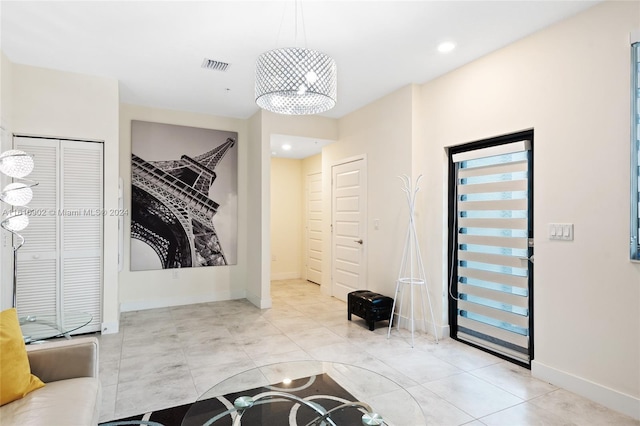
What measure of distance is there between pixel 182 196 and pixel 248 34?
2.84 m

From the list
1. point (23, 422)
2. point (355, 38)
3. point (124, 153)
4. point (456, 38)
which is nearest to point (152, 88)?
point (124, 153)

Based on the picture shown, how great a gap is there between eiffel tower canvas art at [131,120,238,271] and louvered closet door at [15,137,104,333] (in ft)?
3.13

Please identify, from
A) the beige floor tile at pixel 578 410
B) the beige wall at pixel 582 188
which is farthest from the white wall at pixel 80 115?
the beige floor tile at pixel 578 410

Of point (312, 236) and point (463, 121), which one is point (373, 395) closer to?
point (463, 121)

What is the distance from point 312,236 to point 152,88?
3.82 meters

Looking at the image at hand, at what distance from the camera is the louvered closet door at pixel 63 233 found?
3684mm

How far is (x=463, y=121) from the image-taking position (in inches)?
142

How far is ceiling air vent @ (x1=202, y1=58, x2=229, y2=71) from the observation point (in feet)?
11.7

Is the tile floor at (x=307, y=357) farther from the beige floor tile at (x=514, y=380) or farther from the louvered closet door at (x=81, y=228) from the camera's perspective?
the louvered closet door at (x=81, y=228)

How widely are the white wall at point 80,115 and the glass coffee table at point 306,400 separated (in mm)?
2557

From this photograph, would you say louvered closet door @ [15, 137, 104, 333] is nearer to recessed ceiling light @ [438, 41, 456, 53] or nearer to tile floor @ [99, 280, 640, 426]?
tile floor @ [99, 280, 640, 426]

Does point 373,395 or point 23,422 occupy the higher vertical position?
point 23,422

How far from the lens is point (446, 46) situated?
3.18 metres

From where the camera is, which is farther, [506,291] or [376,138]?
[376,138]
